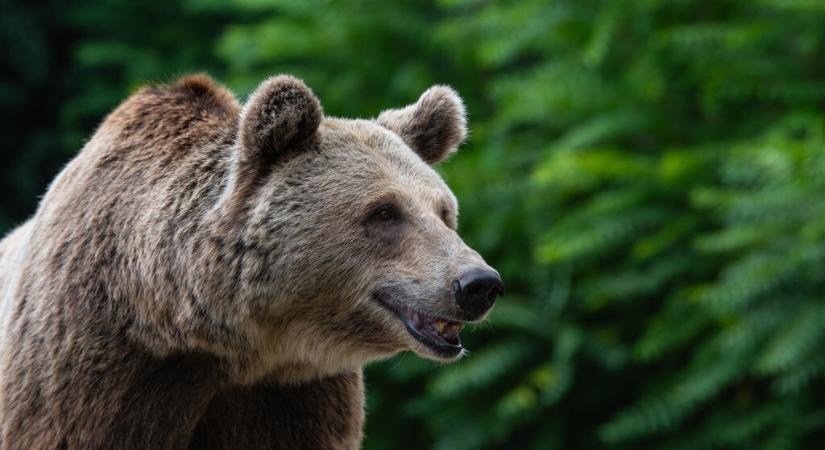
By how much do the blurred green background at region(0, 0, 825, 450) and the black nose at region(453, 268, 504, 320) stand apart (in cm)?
490

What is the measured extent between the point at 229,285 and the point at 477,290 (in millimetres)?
884

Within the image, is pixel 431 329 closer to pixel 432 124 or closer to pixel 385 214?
pixel 385 214

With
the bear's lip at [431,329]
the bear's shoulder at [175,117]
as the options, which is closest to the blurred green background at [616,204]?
the bear's lip at [431,329]

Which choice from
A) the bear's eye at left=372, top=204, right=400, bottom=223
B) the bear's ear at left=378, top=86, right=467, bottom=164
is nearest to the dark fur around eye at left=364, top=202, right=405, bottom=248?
the bear's eye at left=372, top=204, right=400, bottom=223

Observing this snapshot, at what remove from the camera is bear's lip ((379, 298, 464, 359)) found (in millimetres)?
4457

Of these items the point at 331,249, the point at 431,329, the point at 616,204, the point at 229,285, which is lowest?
the point at 616,204

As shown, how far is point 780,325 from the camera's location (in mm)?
9336

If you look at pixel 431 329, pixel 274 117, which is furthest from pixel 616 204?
pixel 274 117

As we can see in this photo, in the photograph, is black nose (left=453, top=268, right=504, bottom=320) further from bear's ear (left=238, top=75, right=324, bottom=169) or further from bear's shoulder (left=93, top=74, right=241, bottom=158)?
bear's shoulder (left=93, top=74, right=241, bottom=158)

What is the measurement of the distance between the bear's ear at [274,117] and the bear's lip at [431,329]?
2.33ft

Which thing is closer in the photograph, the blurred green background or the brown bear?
the brown bear

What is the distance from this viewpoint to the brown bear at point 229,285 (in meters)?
4.47

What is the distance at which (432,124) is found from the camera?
520 centimetres

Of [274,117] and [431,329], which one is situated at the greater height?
[274,117]
